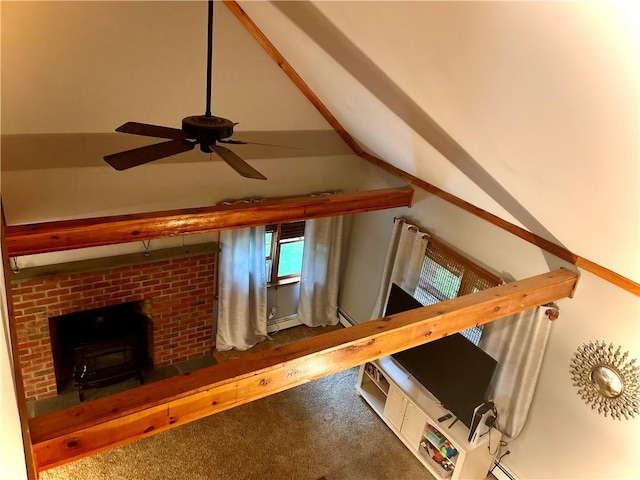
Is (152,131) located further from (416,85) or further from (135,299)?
(135,299)

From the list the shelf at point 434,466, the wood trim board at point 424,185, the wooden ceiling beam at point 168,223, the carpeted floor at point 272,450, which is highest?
the wood trim board at point 424,185

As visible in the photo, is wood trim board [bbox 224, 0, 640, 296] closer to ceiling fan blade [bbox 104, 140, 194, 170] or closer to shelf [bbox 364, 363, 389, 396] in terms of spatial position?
ceiling fan blade [bbox 104, 140, 194, 170]

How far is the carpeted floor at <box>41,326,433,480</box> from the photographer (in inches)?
164

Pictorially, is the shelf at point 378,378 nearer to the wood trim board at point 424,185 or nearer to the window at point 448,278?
the window at point 448,278

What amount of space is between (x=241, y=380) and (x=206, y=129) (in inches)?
47.3

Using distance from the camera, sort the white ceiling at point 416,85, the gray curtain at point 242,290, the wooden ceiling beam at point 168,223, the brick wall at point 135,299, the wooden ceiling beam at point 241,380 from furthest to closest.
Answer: the gray curtain at point 242,290, the brick wall at point 135,299, the wooden ceiling beam at point 168,223, the wooden ceiling beam at point 241,380, the white ceiling at point 416,85

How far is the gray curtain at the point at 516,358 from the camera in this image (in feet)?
12.3

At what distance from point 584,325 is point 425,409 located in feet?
5.04

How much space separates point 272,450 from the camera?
4.44m

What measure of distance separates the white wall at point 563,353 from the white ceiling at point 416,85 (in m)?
0.34

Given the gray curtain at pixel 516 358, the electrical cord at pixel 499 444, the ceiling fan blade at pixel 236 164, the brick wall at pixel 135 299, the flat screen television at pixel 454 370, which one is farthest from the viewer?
the brick wall at pixel 135 299

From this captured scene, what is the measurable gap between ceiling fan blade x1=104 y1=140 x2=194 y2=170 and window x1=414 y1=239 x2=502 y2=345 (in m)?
2.75

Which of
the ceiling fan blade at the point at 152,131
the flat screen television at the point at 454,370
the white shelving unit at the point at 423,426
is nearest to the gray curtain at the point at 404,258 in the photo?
the flat screen television at the point at 454,370

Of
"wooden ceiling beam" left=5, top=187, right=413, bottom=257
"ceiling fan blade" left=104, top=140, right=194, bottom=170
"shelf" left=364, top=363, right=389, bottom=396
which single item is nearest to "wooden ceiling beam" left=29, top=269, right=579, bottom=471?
"ceiling fan blade" left=104, top=140, right=194, bottom=170
